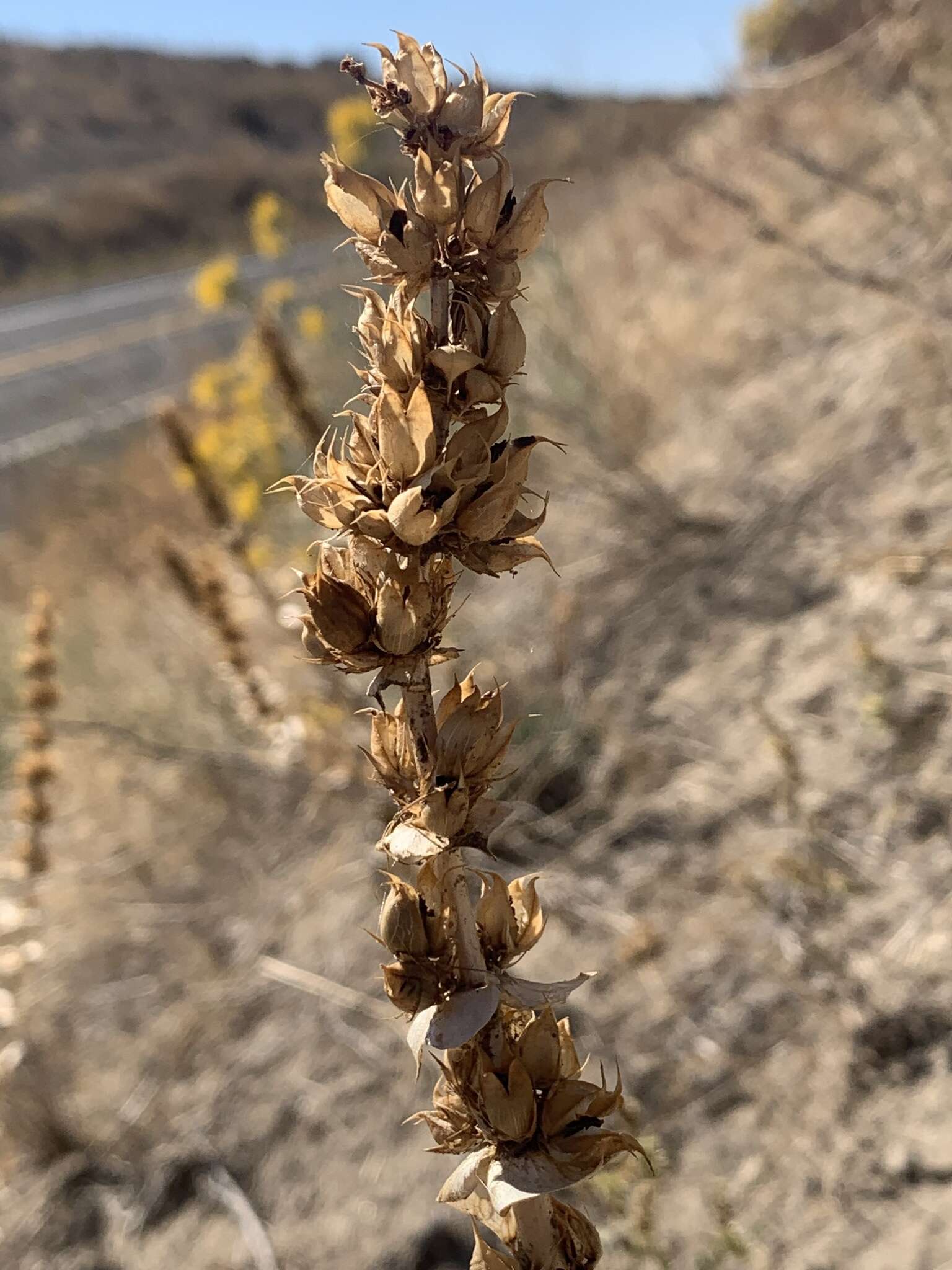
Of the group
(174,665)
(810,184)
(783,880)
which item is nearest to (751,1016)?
(783,880)

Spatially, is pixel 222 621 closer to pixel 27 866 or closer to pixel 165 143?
pixel 27 866

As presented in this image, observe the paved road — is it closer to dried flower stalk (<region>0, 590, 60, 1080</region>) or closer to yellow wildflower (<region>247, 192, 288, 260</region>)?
yellow wildflower (<region>247, 192, 288, 260</region>)

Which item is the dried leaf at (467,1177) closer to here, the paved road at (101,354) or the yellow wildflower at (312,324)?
the yellow wildflower at (312,324)

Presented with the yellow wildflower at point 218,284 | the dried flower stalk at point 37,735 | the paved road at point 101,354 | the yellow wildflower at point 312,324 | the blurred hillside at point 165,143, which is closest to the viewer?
the dried flower stalk at point 37,735

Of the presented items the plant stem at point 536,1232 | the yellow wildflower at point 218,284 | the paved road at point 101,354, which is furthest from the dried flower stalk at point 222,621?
the paved road at point 101,354

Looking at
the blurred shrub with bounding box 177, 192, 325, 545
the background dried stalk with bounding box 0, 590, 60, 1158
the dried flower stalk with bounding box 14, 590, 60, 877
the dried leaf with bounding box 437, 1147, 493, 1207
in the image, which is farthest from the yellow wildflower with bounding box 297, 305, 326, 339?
the dried leaf with bounding box 437, 1147, 493, 1207
